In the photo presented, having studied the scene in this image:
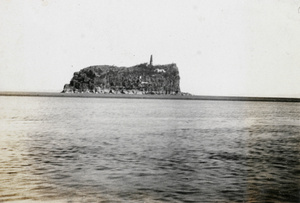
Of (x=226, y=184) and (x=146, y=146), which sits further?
(x=146, y=146)

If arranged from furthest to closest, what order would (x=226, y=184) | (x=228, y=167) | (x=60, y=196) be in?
(x=228, y=167) < (x=226, y=184) < (x=60, y=196)

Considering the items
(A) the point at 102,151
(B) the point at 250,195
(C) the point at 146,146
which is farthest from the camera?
(C) the point at 146,146

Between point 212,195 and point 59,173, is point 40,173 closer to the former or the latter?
point 59,173

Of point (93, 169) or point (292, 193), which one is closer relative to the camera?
point (292, 193)

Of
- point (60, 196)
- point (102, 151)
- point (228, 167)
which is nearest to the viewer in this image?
point (60, 196)

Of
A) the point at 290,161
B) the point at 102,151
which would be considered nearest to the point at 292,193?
the point at 290,161

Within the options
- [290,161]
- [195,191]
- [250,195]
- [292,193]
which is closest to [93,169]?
[195,191]

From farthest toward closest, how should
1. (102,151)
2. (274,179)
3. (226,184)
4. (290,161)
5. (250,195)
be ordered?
(102,151), (290,161), (274,179), (226,184), (250,195)

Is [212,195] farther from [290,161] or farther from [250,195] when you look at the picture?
[290,161]

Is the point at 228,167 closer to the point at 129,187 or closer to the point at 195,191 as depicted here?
the point at 195,191
